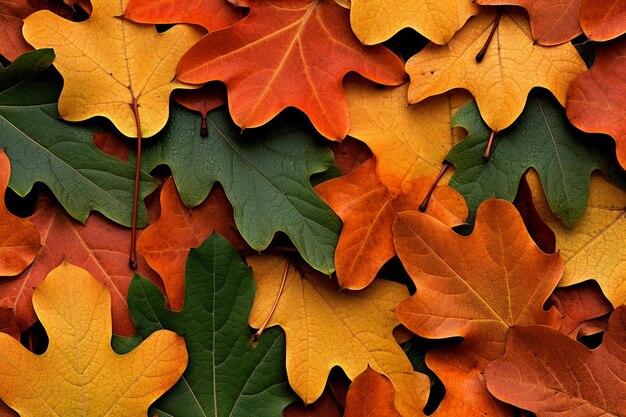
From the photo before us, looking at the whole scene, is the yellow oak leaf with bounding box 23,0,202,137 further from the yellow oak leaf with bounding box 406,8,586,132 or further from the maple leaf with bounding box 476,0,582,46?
the maple leaf with bounding box 476,0,582,46

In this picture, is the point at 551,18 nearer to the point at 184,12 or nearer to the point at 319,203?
the point at 319,203

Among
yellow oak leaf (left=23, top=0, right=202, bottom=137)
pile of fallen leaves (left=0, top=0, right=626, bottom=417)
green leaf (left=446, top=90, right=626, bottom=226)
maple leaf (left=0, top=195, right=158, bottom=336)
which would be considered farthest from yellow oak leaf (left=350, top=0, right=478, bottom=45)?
maple leaf (left=0, top=195, right=158, bottom=336)

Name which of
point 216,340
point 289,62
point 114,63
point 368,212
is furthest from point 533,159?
point 114,63

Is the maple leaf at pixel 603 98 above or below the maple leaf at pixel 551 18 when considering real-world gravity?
below

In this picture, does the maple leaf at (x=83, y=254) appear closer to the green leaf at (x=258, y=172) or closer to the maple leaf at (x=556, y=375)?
the green leaf at (x=258, y=172)

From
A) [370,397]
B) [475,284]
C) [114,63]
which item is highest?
[114,63]

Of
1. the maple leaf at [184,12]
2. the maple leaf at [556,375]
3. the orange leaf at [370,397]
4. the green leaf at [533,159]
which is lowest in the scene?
the orange leaf at [370,397]

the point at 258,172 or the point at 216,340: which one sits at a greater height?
the point at 258,172

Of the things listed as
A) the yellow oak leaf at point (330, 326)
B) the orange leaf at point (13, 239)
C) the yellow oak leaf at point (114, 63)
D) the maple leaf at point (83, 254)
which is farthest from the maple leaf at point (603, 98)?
the orange leaf at point (13, 239)
